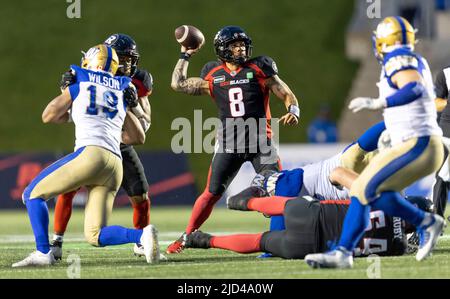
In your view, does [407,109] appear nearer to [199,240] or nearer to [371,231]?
[371,231]

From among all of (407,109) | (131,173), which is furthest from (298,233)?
(131,173)

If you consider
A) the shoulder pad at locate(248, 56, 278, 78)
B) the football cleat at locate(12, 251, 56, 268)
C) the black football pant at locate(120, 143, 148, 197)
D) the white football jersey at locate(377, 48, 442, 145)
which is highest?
the shoulder pad at locate(248, 56, 278, 78)

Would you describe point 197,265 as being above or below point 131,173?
below

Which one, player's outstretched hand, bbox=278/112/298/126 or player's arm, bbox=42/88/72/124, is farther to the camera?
player's outstretched hand, bbox=278/112/298/126

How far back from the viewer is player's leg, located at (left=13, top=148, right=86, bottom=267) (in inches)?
256

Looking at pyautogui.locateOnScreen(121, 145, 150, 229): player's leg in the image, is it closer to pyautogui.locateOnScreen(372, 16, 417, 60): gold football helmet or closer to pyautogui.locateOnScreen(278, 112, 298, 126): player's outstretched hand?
pyautogui.locateOnScreen(278, 112, 298, 126): player's outstretched hand

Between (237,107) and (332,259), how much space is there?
2609 millimetres

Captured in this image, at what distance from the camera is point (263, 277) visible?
570 cm

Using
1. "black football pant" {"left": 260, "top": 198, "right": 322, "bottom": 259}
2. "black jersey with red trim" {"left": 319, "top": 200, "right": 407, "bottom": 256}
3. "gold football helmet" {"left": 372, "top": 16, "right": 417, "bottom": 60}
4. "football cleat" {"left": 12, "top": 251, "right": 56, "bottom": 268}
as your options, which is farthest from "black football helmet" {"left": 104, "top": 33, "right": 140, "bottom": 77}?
"gold football helmet" {"left": 372, "top": 16, "right": 417, "bottom": 60}

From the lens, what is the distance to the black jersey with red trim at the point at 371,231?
639 centimetres

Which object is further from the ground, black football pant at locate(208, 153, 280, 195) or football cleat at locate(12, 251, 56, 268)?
black football pant at locate(208, 153, 280, 195)

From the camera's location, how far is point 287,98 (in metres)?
8.08

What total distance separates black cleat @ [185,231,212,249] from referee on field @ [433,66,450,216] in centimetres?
221

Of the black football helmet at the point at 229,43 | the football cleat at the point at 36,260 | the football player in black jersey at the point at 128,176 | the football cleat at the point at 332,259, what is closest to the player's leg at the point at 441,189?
the black football helmet at the point at 229,43
